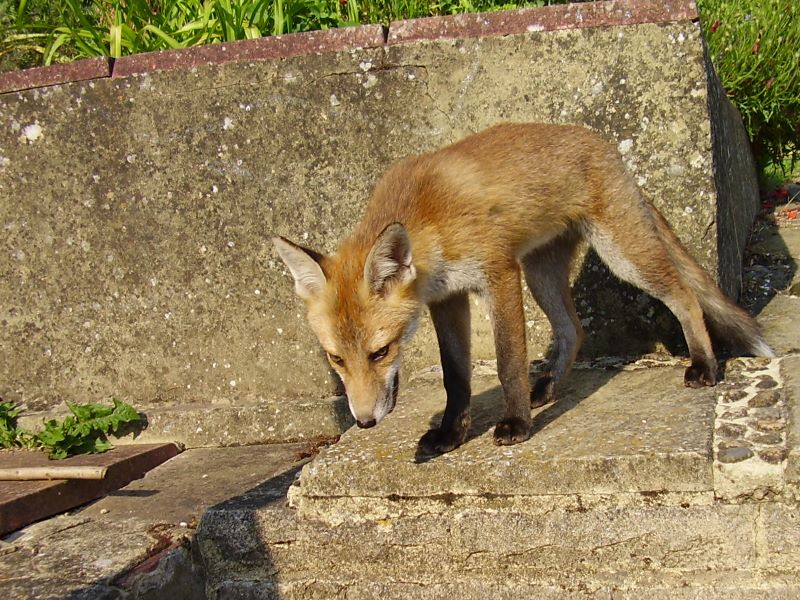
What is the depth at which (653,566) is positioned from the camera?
2.94 m

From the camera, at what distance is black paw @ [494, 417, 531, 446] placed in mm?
3174

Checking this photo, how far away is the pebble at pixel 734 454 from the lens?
2.83 meters

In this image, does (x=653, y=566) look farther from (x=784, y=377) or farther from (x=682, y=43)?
(x=682, y=43)

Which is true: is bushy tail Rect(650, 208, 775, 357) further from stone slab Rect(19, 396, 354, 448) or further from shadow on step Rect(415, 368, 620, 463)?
stone slab Rect(19, 396, 354, 448)

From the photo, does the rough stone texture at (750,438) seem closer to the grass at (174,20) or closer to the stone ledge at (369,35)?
the stone ledge at (369,35)

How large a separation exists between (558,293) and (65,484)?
2455 mm

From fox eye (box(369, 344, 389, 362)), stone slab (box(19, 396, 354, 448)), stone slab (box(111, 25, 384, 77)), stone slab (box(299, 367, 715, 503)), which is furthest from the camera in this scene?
stone slab (box(19, 396, 354, 448))

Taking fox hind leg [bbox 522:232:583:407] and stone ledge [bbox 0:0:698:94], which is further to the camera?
stone ledge [bbox 0:0:698:94]

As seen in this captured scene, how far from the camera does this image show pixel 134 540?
3.25 metres

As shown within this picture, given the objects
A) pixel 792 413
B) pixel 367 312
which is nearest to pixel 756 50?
pixel 792 413

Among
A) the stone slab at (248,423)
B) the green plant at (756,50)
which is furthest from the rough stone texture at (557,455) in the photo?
the green plant at (756,50)

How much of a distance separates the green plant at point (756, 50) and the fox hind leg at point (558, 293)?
12.5 feet

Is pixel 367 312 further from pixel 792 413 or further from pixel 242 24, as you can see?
pixel 242 24

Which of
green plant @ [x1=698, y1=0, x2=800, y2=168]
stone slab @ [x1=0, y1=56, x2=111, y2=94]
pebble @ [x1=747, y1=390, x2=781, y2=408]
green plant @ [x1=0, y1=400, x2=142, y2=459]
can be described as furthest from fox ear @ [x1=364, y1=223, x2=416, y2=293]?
green plant @ [x1=698, y1=0, x2=800, y2=168]
